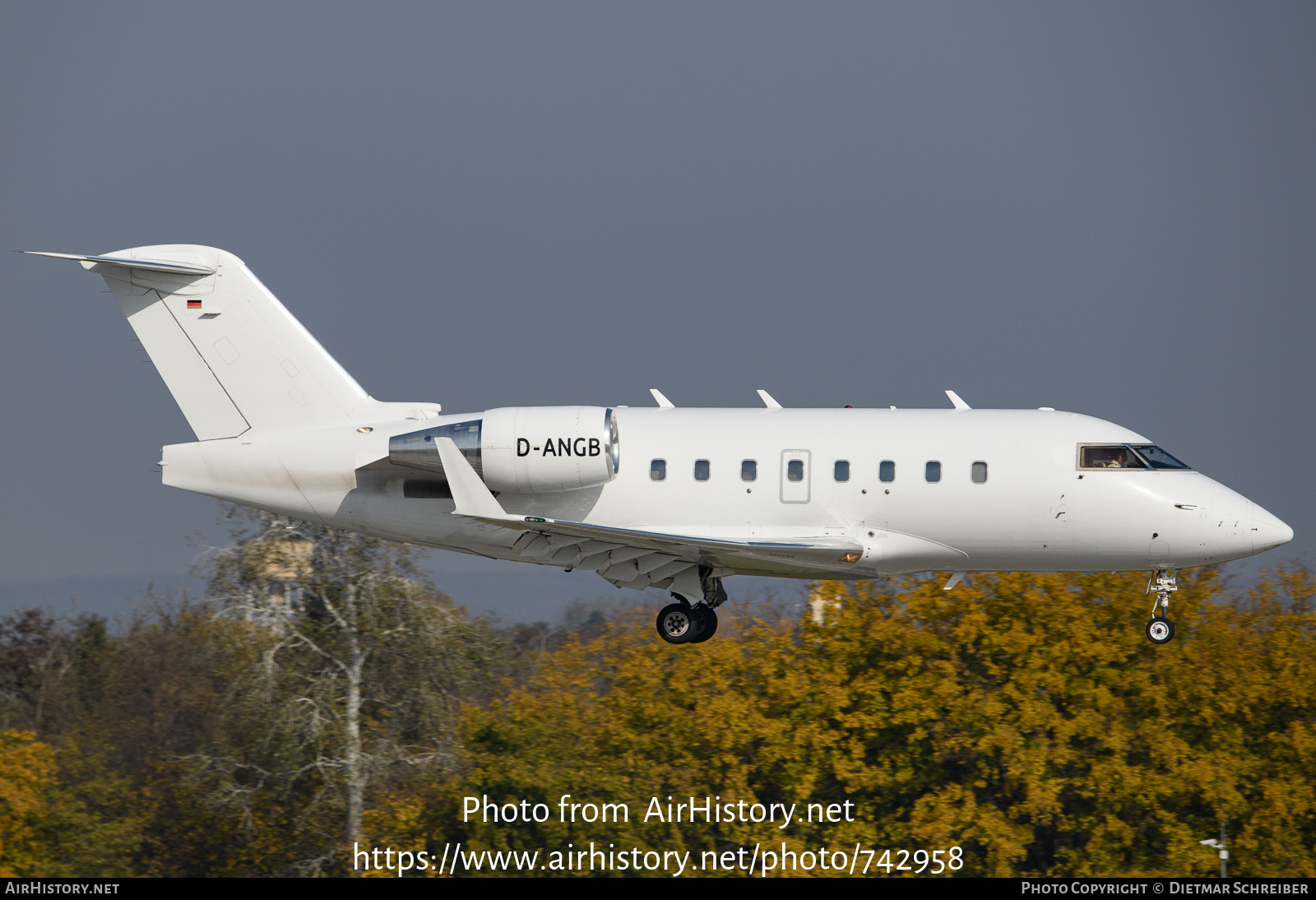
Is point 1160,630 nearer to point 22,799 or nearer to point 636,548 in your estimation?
point 636,548

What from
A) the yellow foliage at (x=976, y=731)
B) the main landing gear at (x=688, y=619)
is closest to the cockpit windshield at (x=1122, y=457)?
the main landing gear at (x=688, y=619)

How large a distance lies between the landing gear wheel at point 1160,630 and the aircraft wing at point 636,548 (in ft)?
16.9

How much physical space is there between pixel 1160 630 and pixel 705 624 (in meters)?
7.28

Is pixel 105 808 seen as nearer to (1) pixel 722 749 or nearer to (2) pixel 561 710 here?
(2) pixel 561 710

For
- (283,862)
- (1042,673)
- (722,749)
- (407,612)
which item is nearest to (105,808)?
(283,862)

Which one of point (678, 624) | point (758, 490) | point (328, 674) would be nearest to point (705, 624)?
point (678, 624)

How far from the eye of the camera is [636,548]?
20234 millimetres

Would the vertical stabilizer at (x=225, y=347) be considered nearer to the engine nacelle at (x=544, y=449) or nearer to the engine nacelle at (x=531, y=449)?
the engine nacelle at (x=531, y=449)

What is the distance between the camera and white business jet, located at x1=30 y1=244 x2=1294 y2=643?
20.0 metres

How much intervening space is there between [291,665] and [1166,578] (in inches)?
1159

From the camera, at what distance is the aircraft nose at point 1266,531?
20234mm

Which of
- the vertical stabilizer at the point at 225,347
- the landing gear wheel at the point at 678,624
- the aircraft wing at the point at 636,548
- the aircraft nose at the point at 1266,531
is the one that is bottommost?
the landing gear wheel at the point at 678,624

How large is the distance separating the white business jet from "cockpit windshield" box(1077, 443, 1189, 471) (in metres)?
0.03

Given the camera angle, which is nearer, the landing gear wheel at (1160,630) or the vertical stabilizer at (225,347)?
the landing gear wheel at (1160,630)
